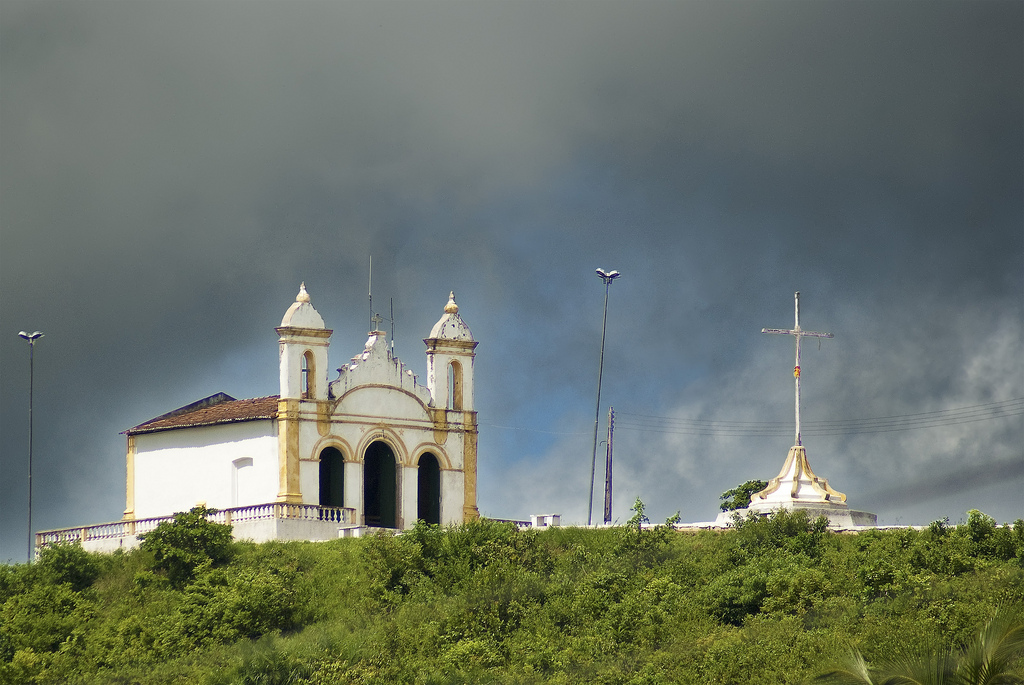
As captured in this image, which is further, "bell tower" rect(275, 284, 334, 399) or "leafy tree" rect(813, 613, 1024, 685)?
"bell tower" rect(275, 284, 334, 399)

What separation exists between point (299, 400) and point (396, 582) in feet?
33.1

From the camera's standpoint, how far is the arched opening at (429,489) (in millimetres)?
64125

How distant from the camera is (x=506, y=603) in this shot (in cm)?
5047

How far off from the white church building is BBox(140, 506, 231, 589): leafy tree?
7.81ft

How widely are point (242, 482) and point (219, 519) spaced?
201 cm

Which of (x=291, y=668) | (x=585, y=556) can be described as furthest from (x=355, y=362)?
(x=291, y=668)

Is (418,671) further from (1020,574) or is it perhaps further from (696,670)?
(1020,574)

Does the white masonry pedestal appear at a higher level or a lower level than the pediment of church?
lower

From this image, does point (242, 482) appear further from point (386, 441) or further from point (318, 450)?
point (386, 441)

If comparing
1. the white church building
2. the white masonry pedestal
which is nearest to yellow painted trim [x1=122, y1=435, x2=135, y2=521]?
the white church building

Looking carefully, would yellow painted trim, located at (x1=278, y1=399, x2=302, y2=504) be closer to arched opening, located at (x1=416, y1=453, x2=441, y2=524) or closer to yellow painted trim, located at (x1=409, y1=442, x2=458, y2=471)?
yellow painted trim, located at (x1=409, y1=442, x2=458, y2=471)

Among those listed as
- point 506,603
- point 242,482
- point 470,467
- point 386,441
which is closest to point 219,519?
point 242,482

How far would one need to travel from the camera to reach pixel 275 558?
185ft

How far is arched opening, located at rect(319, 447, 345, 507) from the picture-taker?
62562 millimetres
